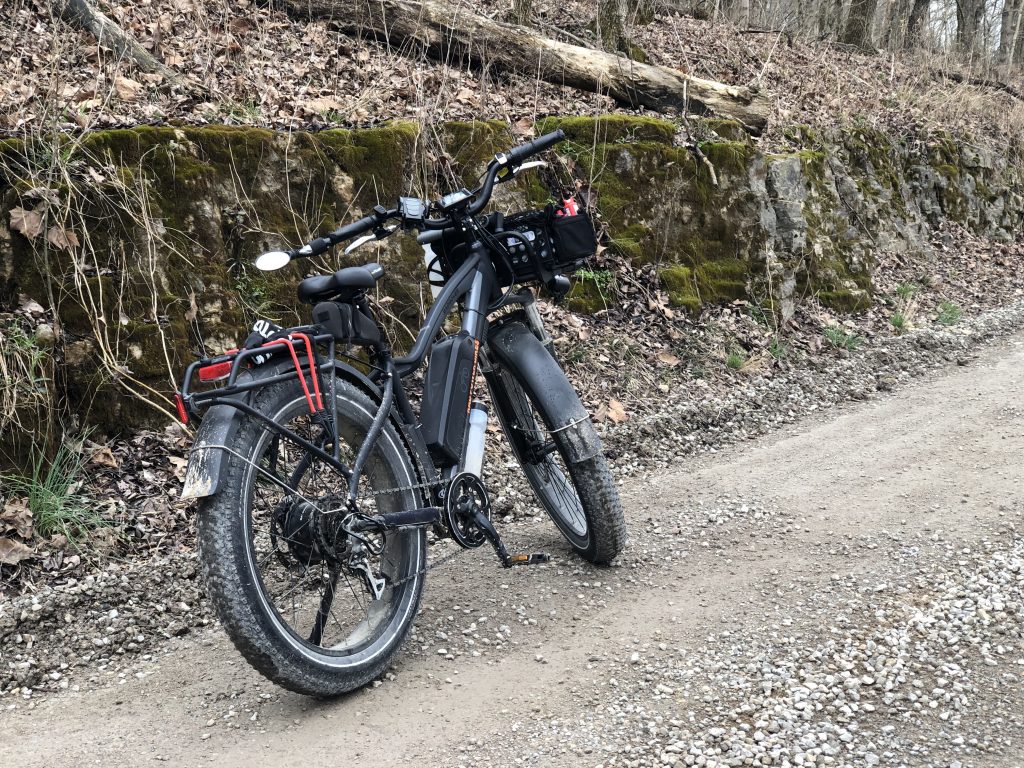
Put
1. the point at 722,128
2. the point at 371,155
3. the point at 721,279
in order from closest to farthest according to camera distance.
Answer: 1. the point at 371,155
2. the point at 721,279
3. the point at 722,128

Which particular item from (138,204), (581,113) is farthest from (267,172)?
(581,113)

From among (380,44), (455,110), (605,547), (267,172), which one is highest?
(380,44)

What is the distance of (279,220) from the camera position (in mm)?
5227

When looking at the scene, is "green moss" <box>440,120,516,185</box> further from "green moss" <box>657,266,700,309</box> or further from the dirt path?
the dirt path

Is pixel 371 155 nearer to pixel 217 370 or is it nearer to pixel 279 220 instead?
pixel 279 220

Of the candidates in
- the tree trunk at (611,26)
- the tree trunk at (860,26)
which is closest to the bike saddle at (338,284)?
the tree trunk at (611,26)

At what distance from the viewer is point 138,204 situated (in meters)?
4.55

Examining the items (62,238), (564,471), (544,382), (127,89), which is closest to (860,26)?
(127,89)

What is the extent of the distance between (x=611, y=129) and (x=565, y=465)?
4312 mm

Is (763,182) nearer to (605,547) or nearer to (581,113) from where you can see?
(581,113)

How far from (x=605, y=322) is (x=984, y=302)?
5259 mm

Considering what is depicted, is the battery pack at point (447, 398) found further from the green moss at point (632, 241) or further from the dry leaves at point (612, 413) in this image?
the green moss at point (632, 241)

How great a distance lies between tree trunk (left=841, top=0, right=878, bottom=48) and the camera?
49.9 ft

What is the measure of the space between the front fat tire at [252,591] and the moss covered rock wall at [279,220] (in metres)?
1.97
